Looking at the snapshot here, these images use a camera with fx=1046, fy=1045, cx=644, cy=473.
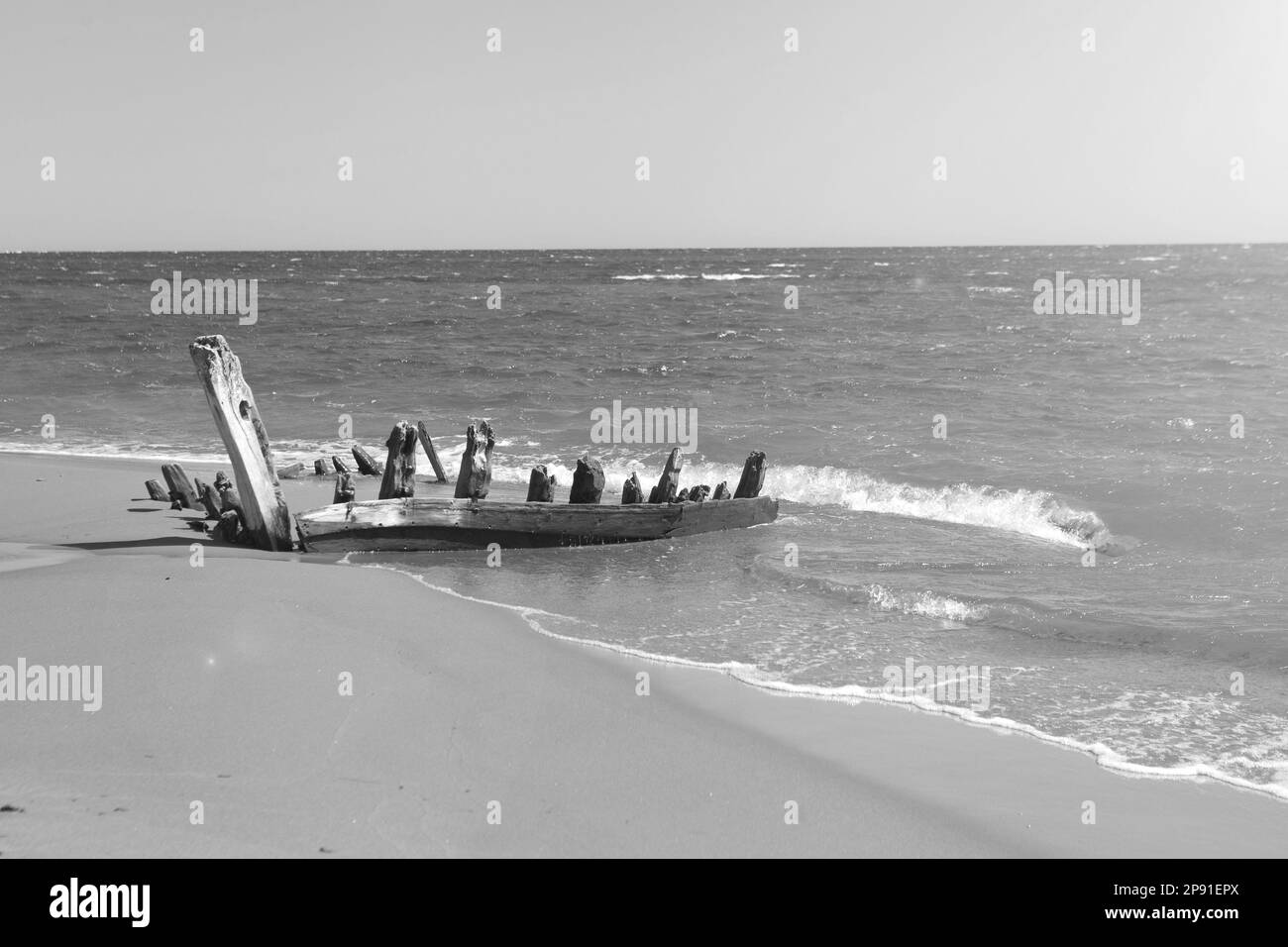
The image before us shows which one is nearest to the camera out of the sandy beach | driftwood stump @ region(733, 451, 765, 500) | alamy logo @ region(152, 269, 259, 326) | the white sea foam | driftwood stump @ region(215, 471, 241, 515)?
the sandy beach

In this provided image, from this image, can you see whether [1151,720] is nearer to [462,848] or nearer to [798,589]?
[798,589]

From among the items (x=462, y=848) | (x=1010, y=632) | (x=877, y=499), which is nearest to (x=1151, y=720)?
(x=1010, y=632)

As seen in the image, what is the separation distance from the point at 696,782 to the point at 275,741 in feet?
6.40

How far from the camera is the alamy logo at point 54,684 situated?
5.18 m

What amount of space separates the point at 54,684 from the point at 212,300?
53524 millimetres

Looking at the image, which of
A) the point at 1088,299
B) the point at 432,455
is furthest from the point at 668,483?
the point at 1088,299

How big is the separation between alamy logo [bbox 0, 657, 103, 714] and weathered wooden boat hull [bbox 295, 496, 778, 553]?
3227 mm

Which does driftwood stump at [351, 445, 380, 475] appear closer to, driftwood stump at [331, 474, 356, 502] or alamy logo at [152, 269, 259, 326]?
driftwood stump at [331, 474, 356, 502]

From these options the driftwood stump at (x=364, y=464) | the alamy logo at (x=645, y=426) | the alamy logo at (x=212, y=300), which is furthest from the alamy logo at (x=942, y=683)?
the alamy logo at (x=212, y=300)

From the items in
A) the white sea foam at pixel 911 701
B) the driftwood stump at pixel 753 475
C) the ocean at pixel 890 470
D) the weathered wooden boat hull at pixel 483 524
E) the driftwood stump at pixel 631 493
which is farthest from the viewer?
the driftwood stump at pixel 753 475

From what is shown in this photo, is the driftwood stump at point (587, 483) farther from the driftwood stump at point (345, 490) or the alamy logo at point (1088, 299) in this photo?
the alamy logo at point (1088, 299)

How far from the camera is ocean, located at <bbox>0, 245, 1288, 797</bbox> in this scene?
6582 mm
